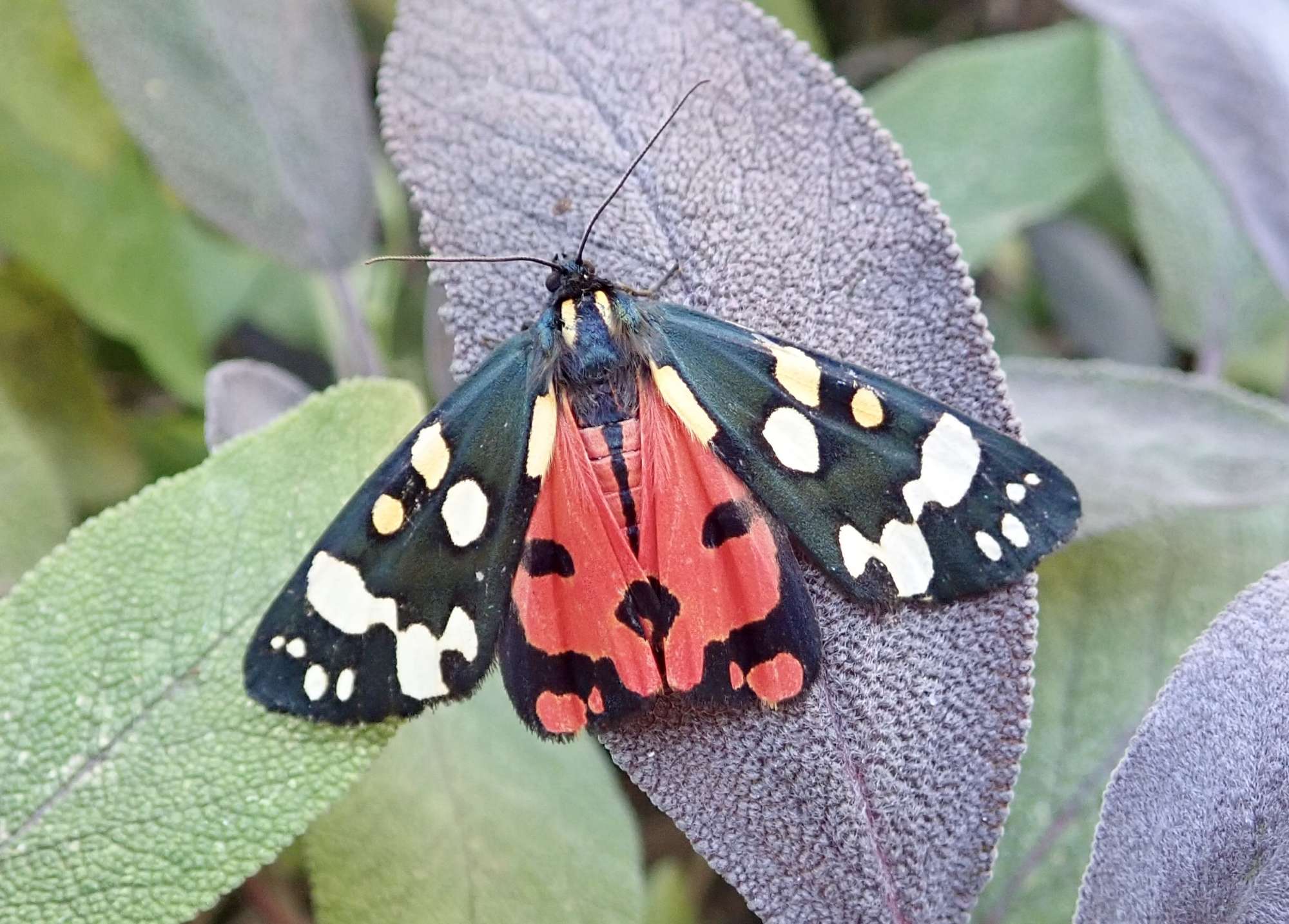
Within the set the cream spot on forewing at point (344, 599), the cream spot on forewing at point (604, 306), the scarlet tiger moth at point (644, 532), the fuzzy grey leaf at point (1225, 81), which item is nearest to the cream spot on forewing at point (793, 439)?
the scarlet tiger moth at point (644, 532)

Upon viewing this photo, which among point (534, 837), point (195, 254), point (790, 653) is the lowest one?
point (534, 837)

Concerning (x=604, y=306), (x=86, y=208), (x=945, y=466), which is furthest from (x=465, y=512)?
(x=86, y=208)

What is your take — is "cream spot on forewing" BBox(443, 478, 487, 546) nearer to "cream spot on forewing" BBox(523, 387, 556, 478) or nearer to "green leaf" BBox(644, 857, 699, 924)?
"cream spot on forewing" BBox(523, 387, 556, 478)

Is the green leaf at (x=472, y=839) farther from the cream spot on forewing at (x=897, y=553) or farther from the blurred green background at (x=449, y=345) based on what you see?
the cream spot on forewing at (x=897, y=553)

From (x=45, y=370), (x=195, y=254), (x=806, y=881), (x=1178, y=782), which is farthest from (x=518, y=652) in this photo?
(x=195, y=254)

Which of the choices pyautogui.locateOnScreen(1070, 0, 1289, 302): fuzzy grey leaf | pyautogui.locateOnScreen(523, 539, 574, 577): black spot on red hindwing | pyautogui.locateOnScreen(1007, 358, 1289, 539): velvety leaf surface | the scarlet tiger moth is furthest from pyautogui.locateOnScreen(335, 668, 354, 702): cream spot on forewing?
pyautogui.locateOnScreen(1070, 0, 1289, 302): fuzzy grey leaf

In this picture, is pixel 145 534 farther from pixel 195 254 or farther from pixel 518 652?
pixel 195 254
